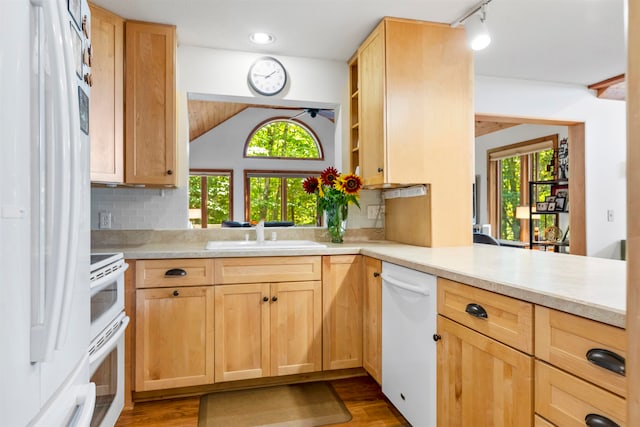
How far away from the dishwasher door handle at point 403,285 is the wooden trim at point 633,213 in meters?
1.05

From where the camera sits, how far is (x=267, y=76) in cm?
280

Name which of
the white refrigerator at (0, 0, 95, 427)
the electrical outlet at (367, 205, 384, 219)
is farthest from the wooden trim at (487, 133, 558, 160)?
the white refrigerator at (0, 0, 95, 427)

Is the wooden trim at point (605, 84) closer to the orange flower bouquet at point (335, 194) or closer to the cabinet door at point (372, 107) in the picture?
the cabinet door at point (372, 107)

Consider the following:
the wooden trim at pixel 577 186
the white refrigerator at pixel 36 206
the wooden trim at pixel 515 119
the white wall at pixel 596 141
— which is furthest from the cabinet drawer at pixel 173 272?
the wooden trim at pixel 577 186

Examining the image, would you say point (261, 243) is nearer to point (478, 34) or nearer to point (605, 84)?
point (478, 34)

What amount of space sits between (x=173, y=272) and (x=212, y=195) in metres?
5.99

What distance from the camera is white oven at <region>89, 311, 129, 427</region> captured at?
4.93ft

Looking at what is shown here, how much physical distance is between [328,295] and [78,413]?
159 cm

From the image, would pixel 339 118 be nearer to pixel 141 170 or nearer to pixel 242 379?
pixel 141 170

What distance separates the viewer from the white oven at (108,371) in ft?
4.93

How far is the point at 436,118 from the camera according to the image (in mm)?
2408

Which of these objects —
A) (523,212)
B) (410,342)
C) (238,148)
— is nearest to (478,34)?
(410,342)

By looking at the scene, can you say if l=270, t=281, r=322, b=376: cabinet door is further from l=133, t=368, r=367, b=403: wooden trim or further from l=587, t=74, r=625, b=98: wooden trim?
l=587, t=74, r=625, b=98: wooden trim

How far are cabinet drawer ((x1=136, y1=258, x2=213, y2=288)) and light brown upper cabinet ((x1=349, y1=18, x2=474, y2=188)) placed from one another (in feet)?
4.05
